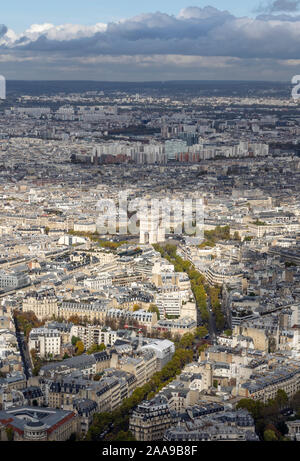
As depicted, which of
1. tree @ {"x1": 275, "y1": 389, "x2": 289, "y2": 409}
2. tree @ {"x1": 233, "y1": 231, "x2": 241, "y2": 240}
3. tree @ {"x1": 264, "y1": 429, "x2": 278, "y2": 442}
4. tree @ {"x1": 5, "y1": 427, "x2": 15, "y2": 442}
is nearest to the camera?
tree @ {"x1": 5, "y1": 427, "x2": 15, "y2": 442}

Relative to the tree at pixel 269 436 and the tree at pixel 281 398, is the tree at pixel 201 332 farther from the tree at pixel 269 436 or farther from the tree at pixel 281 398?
the tree at pixel 269 436

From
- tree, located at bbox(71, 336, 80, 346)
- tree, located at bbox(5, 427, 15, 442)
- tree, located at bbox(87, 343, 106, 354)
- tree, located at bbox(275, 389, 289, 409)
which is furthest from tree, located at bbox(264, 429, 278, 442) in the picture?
tree, located at bbox(71, 336, 80, 346)

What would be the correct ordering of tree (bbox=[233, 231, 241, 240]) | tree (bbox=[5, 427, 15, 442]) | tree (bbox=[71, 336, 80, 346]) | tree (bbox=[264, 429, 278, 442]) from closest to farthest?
tree (bbox=[5, 427, 15, 442]) → tree (bbox=[264, 429, 278, 442]) → tree (bbox=[71, 336, 80, 346]) → tree (bbox=[233, 231, 241, 240])

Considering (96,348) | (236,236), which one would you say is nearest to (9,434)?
(96,348)

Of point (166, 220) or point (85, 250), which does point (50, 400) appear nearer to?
point (85, 250)

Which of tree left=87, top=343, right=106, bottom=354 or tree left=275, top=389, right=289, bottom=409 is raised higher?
tree left=275, top=389, right=289, bottom=409

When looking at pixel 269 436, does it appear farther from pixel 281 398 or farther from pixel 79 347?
pixel 79 347

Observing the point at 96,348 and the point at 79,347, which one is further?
the point at 79,347

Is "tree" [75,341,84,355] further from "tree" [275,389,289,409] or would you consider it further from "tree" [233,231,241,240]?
"tree" [233,231,241,240]

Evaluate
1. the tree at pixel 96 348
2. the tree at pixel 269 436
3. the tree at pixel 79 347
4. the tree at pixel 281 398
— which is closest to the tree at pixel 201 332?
the tree at pixel 96 348

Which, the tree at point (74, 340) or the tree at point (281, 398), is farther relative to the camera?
the tree at point (74, 340)
